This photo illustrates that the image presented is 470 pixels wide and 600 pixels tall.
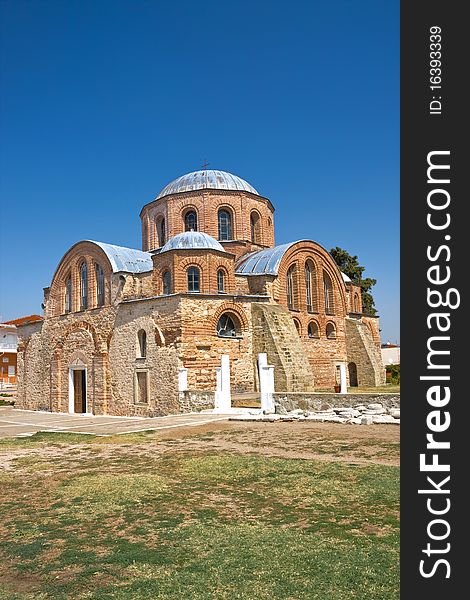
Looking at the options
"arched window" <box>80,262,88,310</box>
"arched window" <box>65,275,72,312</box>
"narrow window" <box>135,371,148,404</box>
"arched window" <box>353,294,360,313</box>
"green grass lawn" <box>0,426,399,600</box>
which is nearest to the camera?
"green grass lawn" <box>0,426,399,600</box>

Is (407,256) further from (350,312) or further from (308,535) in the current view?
(350,312)

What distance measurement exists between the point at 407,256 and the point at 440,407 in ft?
2.38

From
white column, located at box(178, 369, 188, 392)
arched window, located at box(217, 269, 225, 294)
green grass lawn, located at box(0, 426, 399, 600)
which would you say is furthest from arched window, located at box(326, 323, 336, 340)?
green grass lawn, located at box(0, 426, 399, 600)

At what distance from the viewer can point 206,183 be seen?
2872 cm

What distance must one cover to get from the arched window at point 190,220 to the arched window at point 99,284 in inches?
196

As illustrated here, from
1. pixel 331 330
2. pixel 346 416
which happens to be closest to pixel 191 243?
pixel 331 330

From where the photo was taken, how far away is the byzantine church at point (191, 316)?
71.7 ft

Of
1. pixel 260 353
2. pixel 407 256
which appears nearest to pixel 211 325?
pixel 260 353

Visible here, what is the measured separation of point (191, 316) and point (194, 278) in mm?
2016

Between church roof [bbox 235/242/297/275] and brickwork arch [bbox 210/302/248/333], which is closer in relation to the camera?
brickwork arch [bbox 210/302/248/333]

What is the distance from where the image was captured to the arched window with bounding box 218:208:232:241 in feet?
93.3

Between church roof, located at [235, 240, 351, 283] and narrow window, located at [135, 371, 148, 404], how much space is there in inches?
242

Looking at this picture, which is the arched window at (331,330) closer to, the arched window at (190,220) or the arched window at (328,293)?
the arched window at (328,293)

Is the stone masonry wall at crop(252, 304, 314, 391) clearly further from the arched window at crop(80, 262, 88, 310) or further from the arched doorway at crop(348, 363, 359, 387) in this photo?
the arched window at crop(80, 262, 88, 310)
